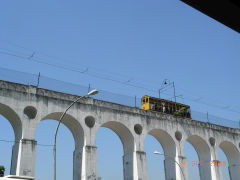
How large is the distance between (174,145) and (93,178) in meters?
10.5

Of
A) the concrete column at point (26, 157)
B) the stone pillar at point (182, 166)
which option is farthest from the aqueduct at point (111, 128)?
the stone pillar at point (182, 166)

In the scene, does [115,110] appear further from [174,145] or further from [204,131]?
[204,131]

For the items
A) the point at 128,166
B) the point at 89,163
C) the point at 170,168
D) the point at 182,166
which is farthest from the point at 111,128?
the point at 182,166

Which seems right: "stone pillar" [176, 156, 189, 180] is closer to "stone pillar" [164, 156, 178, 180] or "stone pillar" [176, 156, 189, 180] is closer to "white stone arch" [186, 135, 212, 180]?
"stone pillar" [164, 156, 178, 180]

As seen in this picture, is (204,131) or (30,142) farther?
(204,131)

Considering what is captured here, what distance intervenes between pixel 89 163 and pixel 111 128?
5.24 m

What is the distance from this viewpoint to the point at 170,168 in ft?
106

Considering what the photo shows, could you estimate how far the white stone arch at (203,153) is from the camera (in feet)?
115

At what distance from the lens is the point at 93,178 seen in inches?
1027

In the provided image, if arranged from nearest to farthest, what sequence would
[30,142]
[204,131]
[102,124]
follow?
1. [30,142]
2. [102,124]
3. [204,131]

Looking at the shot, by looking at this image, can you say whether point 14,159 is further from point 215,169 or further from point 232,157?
point 232,157

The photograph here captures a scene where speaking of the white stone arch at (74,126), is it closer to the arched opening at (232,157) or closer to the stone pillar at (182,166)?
the stone pillar at (182,166)

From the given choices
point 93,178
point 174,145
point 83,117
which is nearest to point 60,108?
point 83,117

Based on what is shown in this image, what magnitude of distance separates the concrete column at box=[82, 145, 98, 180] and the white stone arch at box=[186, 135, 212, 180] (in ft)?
41.2
